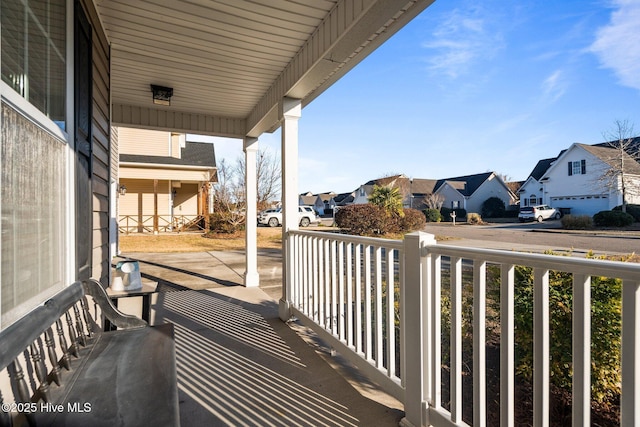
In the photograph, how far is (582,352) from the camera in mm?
994

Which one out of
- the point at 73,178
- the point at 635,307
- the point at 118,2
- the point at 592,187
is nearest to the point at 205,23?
the point at 118,2

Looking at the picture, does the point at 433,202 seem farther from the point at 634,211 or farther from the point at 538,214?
the point at 634,211

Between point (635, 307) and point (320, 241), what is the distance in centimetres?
200

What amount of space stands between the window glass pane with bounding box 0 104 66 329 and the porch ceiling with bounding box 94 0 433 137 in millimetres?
1397

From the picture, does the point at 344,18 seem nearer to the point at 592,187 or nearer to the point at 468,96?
the point at 468,96

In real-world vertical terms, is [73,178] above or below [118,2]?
below

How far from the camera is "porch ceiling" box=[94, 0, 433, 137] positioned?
2.24m

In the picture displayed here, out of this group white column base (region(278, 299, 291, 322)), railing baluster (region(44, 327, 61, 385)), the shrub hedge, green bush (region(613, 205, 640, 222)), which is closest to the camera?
railing baluster (region(44, 327, 61, 385))

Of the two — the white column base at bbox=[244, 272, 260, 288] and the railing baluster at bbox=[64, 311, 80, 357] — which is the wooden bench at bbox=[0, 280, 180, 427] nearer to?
the railing baluster at bbox=[64, 311, 80, 357]

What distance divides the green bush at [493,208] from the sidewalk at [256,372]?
27.2m

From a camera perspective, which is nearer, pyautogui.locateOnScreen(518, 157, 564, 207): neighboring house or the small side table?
the small side table

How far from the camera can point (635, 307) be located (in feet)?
2.91

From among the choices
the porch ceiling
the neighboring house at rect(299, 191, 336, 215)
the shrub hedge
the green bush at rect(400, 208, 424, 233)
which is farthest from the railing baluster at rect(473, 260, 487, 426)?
the neighboring house at rect(299, 191, 336, 215)

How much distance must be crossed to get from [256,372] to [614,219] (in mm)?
13924
